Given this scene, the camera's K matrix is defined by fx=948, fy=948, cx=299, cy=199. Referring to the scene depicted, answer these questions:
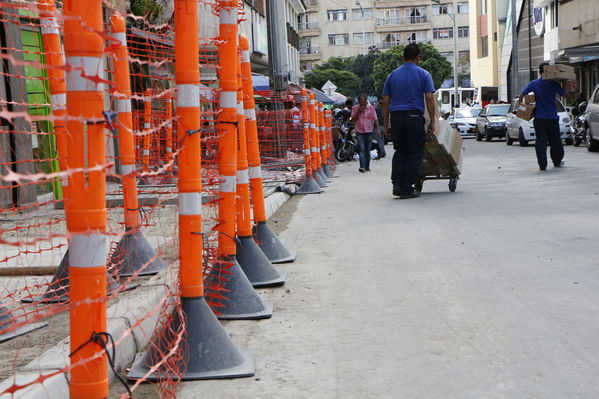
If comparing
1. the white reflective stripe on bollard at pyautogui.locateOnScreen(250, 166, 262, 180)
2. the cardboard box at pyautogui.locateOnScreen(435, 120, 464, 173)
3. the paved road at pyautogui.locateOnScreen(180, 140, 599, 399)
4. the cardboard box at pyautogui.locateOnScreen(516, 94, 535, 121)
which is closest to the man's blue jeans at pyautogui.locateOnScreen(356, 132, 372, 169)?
the cardboard box at pyautogui.locateOnScreen(516, 94, 535, 121)

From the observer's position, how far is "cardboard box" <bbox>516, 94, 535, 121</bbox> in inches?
672

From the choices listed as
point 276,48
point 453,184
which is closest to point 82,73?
point 453,184

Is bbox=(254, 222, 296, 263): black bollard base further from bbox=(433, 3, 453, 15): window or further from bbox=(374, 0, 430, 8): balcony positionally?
bbox=(433, 3, 453, 15): window

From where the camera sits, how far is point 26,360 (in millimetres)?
4598

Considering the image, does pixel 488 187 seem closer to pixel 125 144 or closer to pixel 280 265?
pixel 280 265

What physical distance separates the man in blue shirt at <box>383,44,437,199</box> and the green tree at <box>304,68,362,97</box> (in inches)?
2971

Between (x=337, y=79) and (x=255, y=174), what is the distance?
8396 cm

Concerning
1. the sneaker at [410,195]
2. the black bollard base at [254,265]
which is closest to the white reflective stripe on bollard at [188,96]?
the black bollard base at [254,265]

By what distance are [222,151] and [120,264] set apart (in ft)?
5.22

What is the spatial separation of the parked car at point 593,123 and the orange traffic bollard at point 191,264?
20.3m

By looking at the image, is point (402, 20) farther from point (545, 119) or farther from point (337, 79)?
point (545, 119)

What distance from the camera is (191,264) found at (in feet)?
14.9

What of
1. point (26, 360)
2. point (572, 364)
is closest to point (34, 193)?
point (26, 360)

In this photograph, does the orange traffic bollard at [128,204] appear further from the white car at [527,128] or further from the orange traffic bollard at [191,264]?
the white car at [527,128]
